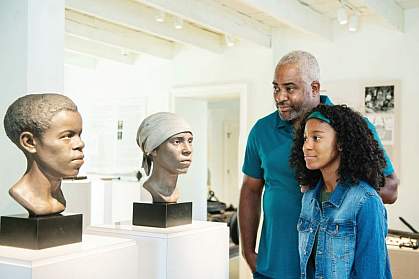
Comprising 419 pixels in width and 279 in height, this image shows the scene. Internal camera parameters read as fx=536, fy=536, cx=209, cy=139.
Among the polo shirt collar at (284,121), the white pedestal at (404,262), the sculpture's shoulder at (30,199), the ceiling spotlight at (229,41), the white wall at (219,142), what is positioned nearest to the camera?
the sculpture's shoulder at (30,199)

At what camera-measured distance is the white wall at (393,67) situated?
4785 mm

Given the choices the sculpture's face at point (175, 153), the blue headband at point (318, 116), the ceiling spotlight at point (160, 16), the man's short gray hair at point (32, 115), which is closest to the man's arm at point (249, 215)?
the sculpture's face at point (175, 153)

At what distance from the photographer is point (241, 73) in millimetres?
5855

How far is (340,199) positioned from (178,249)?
88 centimetres

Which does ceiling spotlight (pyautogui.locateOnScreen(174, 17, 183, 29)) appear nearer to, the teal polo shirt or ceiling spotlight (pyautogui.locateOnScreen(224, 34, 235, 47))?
ceiling spotlight (pyautogui.locateOnScreen(224, 34, 235, 47))

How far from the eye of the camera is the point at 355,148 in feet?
6.35

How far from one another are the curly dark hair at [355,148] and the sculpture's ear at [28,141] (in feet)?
3.47

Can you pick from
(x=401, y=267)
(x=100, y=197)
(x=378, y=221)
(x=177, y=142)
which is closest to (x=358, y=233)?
(x=378, y=221)

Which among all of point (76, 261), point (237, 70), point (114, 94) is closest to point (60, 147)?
point (76, 261)

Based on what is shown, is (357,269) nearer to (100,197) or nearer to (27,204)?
(27,204)

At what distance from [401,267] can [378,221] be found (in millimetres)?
2593

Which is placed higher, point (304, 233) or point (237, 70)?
point (237, 70)

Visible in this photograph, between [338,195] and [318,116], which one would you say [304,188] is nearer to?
[338,195]

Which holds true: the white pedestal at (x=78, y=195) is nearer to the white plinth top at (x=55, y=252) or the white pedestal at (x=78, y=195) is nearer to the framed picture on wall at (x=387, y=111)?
the white plinth top at (x=55, y=252)
